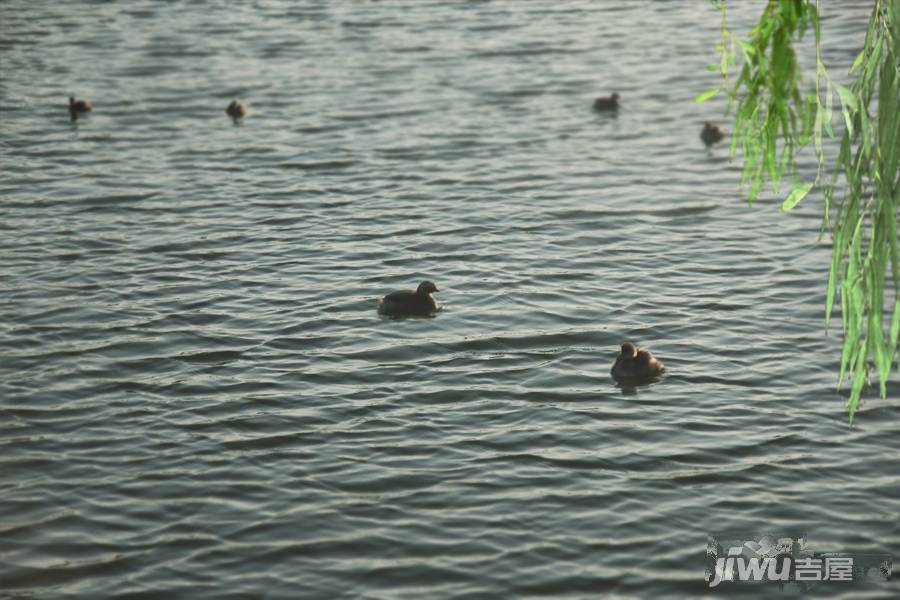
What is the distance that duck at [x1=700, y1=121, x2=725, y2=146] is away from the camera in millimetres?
27266

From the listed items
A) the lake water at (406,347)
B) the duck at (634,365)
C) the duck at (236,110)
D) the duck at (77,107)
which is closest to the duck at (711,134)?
the lake water at (406,347)

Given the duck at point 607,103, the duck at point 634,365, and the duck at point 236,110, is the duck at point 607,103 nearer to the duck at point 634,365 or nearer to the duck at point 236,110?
the duck at point 236,110

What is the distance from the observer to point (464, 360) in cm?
1725

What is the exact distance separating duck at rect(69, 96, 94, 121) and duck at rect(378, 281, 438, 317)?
14.0 m

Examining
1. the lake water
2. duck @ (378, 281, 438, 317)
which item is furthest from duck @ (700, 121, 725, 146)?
duck @ (378, 281, 438, 317)

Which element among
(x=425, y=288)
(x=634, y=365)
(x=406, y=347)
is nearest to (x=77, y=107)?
(x=425, y=288)

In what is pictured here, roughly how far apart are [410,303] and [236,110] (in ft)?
42.0

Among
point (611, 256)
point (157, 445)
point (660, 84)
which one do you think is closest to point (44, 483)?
point (157, 445)

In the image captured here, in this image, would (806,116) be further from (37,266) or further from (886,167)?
(37,266)

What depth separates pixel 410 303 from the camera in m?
18.5

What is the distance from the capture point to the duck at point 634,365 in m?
16.2

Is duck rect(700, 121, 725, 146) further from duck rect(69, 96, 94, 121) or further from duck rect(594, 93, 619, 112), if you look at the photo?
duck rect(69, 96, 94, 121)

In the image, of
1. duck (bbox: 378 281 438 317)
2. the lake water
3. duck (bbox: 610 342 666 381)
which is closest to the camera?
the lake water

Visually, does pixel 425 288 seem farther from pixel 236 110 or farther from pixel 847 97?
pixel 236 110
